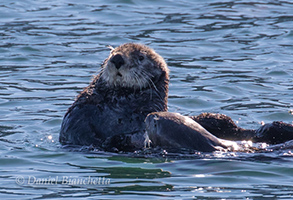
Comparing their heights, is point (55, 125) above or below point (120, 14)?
below

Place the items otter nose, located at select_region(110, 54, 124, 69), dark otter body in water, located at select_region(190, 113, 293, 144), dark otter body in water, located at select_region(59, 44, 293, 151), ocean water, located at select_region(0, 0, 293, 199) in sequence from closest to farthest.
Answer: ocean water, located at select_region(0, 0, 293, 199)
dark otter body in water, located at select_region(59, 44, 293, 151)
otter nose, located at select_region(110, 54, 124, 69)
dark otter body in water, located at select_region(190, 113, 293, 144)

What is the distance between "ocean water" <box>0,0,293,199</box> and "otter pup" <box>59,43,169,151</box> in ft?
0.71

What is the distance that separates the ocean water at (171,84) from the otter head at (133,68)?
860 mm

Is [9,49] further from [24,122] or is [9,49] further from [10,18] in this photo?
[24,122]

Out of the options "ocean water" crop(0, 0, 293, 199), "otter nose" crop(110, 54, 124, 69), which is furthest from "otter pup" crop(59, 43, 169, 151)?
Result: "ocean water" crop(0, 0, 293, 199)

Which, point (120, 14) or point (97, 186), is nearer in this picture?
point (97, 186)

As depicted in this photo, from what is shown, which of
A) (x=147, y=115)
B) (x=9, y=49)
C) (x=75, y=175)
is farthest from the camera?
(x=9, y=49)

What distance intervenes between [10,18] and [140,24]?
295 cm

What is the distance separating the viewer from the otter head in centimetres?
674

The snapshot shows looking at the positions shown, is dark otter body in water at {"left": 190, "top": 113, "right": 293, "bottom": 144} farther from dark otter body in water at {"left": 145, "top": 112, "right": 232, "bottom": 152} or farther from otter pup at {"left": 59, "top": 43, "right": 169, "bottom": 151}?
dark otter body in water at {"left": 145, "top": 112, "right": 232, "bottom": 152}

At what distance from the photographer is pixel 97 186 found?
5.38 meters

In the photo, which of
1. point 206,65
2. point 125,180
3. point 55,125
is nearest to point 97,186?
point 125,180

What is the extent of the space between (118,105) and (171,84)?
3.73 meters

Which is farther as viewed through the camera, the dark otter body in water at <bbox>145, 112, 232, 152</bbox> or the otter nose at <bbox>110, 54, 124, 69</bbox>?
the otter nose at <bbox>110, 54, 124, 69</bbox>
